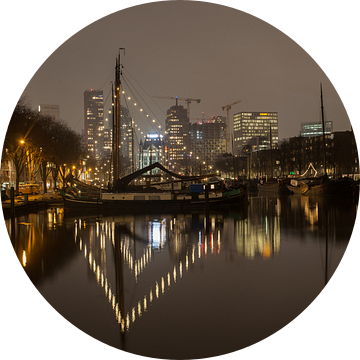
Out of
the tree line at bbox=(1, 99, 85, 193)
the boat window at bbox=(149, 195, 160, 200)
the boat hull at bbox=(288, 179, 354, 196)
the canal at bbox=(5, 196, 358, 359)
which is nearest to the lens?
the canal at bbox=(5, 196, 358, 359)

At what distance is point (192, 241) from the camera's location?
20.9m

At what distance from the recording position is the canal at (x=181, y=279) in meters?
8.98

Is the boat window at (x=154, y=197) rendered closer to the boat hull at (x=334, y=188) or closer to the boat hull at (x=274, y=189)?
the boat hull at (x=334, y=188)

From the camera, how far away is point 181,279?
13273 mm

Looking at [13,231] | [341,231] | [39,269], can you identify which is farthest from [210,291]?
[13,231]

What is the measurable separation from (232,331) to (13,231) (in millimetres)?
19599

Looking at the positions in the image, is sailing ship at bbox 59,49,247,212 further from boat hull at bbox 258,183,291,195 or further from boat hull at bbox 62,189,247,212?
boat hull at bbox 258,183,291,195

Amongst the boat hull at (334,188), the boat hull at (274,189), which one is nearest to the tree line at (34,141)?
the boat hull at (274,189)

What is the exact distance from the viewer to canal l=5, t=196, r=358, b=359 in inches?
354

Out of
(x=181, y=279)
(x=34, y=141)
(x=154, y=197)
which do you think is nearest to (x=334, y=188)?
(x=154, y=197)

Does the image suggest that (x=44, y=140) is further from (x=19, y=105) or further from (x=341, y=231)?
(x=341, y=231)

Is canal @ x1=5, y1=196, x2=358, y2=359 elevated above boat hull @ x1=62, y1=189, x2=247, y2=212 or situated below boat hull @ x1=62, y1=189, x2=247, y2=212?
below

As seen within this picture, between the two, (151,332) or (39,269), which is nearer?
(151,332)

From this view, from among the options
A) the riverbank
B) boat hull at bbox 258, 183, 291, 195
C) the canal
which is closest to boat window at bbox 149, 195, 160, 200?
the riverbank
